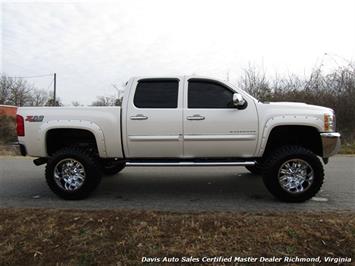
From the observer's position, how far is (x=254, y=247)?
380 centimetres

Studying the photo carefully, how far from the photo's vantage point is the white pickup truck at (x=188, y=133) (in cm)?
565

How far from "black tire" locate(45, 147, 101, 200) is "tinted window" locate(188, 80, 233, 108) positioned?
6.16ft

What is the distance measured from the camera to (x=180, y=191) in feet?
21.0

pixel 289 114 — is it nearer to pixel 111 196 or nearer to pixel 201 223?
pixel 201 223

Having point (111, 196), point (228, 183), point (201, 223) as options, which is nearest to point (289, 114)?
point (228, 183)

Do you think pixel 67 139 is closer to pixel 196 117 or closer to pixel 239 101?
pixel 196 117

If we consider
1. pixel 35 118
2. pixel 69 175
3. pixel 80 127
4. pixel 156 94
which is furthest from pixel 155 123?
pixel 35 118

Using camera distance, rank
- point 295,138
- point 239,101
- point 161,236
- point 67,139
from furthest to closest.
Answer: point 67,139 < point 295,138 < point 239,101 < point 161,236

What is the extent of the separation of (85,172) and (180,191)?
171cm

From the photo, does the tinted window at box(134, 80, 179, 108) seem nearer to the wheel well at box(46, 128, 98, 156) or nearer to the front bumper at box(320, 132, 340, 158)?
the wheel well at box(46, 128, 98, 156)

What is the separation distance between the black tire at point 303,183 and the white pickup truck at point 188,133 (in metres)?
0.02

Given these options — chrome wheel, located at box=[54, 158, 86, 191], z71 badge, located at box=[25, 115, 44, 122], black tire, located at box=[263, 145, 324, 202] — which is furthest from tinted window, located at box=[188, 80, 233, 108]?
z71 badge, located at box=[25, 115, 44, 122]

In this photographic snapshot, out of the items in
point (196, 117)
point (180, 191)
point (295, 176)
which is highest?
point (196, 117)

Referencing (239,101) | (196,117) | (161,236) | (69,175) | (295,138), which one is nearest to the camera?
(161,236)
